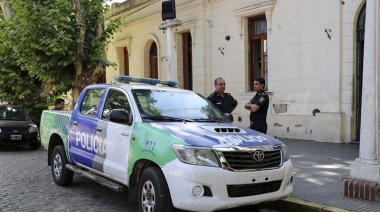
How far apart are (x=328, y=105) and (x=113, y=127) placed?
7.13 m

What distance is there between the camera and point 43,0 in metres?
12.7

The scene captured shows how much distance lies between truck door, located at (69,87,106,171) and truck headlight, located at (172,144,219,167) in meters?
1.74

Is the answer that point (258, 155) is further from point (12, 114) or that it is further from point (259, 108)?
point (12, 114)

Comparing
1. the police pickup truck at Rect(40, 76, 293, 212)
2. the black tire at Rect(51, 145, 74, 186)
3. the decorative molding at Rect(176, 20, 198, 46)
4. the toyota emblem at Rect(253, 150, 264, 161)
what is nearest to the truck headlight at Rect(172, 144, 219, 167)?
the police pickup truck at Rect(40, 76, 293, 212)

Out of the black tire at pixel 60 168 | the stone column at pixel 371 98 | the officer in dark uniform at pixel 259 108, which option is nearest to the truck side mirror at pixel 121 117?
the black tire at pixel 60 168

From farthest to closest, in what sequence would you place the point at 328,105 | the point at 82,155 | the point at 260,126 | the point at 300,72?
the point at 300,72 < the point at 328,105 < the point at 260,126 < the point at 82,155

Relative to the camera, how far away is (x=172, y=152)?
450 centimetres

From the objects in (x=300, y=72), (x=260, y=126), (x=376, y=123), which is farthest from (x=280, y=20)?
(x=376, y=123)

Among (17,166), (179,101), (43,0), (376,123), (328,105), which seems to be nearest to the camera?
(376,123)

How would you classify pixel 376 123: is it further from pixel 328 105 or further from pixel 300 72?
pixel 300 72

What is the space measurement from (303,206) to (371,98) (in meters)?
1.75

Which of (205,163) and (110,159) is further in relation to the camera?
(110,159)

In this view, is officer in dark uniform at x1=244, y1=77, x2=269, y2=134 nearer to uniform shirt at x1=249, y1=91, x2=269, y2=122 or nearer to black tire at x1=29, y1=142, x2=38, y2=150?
uniform shirt at x1=249, y1=91, x2=269, y2=122

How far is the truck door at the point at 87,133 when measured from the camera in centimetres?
601
